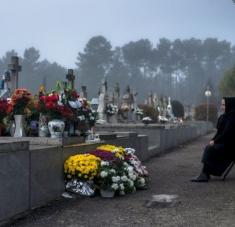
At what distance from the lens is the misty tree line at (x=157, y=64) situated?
342 ft

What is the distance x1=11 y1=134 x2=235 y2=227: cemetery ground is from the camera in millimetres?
7258

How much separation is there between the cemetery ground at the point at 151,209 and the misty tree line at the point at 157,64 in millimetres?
84755

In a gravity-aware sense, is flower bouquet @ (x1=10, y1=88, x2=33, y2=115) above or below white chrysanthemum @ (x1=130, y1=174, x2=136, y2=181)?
above

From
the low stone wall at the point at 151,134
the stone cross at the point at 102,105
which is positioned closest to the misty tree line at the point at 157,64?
the stone cross at the point at 102,105

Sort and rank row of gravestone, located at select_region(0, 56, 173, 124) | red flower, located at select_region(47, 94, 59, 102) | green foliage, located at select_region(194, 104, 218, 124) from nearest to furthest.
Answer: red flower, located at select_region(47, 94, 59, 102)
row of gravestone, located at select_region(0, 56, 173, 124)
green foliage, located at select_region(194, 104, 218, 124)

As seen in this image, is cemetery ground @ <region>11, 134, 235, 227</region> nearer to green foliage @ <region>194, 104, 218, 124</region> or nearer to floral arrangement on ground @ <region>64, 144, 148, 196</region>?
floral arrangement on ground @ <region>64, 144, 148, 196</region>

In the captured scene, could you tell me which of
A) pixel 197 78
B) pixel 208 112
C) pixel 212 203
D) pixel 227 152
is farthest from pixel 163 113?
pixel 197 78

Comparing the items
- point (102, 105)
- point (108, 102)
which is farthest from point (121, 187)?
point (108, 102)

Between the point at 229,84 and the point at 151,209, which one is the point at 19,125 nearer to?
the point at 151,209

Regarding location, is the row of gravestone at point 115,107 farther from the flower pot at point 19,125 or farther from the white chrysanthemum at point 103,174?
the white chrysanthemum at point 103,174

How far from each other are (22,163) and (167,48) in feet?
379

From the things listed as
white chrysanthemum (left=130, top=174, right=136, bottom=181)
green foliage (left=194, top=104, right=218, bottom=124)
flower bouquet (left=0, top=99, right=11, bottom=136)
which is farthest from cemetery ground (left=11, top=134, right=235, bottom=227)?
green foliage (left=194, top=104, right=218, bottom=124)

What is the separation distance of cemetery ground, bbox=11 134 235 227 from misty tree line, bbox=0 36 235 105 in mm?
84755

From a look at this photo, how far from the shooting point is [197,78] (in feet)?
410
